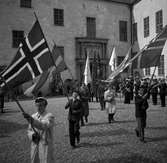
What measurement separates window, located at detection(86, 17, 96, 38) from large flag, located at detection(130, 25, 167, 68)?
75.0ft

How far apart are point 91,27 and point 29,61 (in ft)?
82.2

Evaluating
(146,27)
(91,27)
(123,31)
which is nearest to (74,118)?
(91,27)

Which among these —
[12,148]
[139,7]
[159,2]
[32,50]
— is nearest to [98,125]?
[12,148]

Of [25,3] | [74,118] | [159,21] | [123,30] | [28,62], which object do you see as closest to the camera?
[28,62]

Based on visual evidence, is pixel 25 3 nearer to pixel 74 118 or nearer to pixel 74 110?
pixel 74 110

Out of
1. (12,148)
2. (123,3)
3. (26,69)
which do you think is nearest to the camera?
(26,69)

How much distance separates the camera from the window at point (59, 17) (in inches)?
1079

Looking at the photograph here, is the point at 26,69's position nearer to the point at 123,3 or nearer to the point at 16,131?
the point at 16,131

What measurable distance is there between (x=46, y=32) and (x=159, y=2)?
1282 cm

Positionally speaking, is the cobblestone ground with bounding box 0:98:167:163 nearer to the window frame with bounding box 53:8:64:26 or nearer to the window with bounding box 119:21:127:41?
the window frame with bounding box 53:8:64:26

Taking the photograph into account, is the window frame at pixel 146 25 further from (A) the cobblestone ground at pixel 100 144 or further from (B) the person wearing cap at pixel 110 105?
(A) the cobblestone ground at pixel 100 144

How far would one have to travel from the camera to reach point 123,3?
31.1 meters

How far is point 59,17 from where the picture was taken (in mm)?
27578

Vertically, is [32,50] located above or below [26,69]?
above
